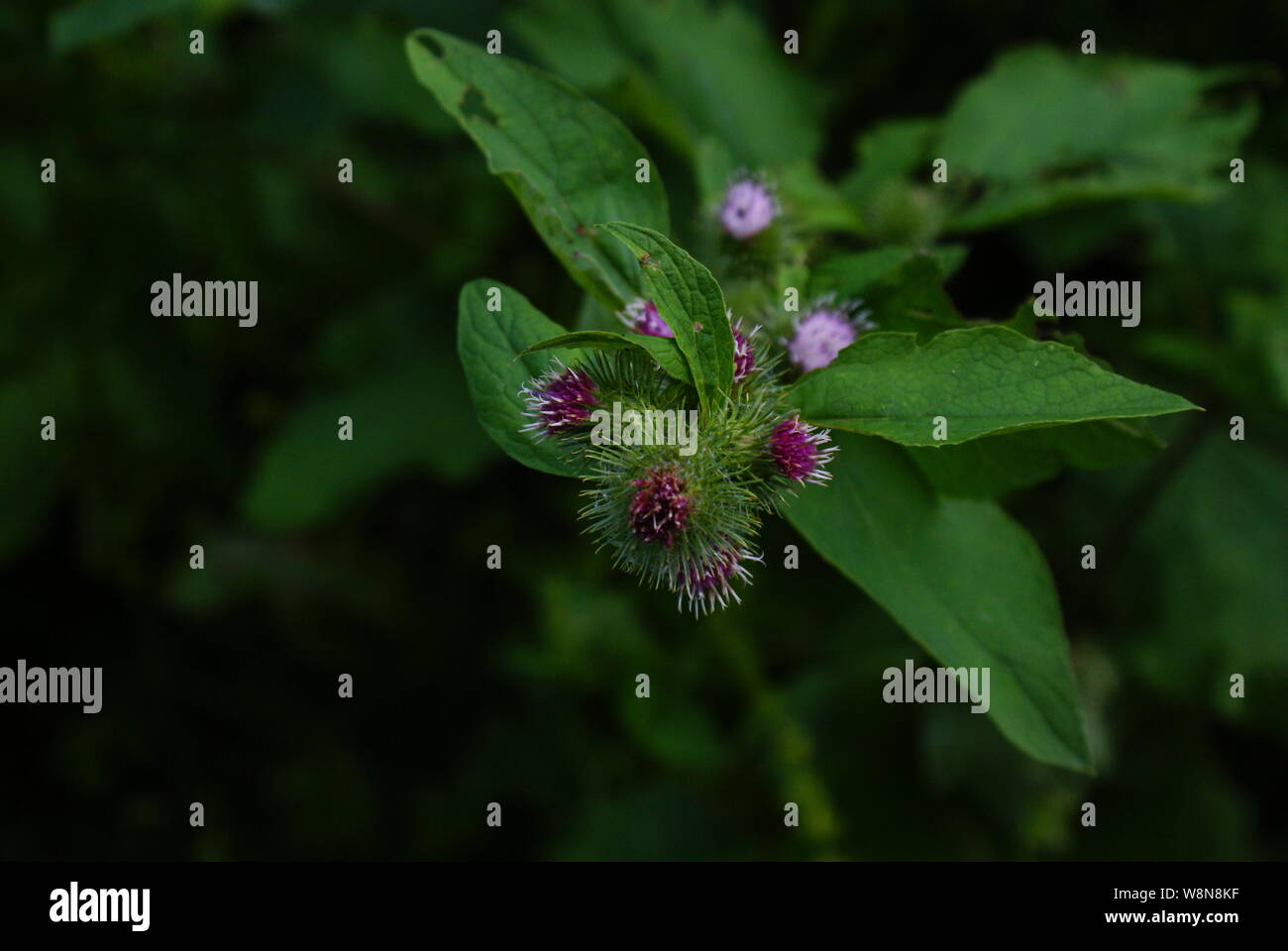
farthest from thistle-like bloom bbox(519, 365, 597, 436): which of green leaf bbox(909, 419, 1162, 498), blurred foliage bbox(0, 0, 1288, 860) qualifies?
blurred foliage bbox(0, 0, 1288, 860)

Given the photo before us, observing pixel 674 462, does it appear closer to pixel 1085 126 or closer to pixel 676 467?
pixel 676 467

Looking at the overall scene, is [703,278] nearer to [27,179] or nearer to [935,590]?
[935,590]

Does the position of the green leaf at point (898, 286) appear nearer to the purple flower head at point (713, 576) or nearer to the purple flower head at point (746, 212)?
the purple flower head at point (746, 212)

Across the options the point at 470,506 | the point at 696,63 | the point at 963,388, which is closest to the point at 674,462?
the point at 963,388

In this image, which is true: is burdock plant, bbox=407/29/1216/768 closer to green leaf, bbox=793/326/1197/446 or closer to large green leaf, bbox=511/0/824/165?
green leaf, bbox=793/326/1197/446

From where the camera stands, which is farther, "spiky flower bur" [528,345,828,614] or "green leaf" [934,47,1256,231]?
"green leaf" [934,47,1256,231]

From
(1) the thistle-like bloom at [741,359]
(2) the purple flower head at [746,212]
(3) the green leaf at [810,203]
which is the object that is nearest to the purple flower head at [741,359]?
(1) the thistle-like bloom at [741,359]
